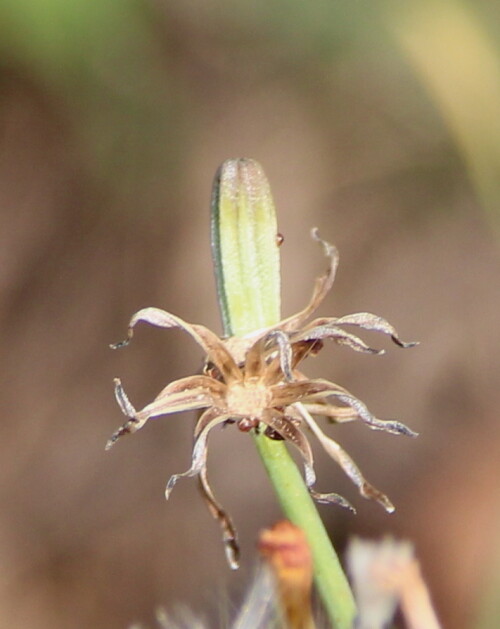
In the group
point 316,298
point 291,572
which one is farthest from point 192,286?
point 291,572

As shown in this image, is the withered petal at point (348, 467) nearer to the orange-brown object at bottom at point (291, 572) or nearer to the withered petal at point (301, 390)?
the withered petal at point (301, 390)

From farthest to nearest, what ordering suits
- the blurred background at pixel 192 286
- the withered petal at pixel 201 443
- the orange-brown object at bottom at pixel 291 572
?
the blurred background at pixel 192 286
the withered petal at pixel 201 443
the orange-brown object at bottom at pixel 291 572

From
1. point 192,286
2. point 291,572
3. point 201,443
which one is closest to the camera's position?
point 291,572

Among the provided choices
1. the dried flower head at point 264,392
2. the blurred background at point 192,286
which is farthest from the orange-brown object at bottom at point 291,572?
the blurred background at point 192,286

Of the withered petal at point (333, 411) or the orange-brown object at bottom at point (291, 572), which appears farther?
the withered petal at point (333, 411)

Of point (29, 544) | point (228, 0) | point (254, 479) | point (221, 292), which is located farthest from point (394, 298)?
point (221, 292)

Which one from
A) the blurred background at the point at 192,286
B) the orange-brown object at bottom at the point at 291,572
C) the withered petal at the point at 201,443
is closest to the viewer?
the orange-brown object at bottom at the point at 291,572

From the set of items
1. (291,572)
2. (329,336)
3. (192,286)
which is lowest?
(291,572)

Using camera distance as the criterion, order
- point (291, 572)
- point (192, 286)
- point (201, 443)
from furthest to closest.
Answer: point (192, 286) → point (201, 443) → point (291, 572)

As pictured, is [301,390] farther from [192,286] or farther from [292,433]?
[192,286]
